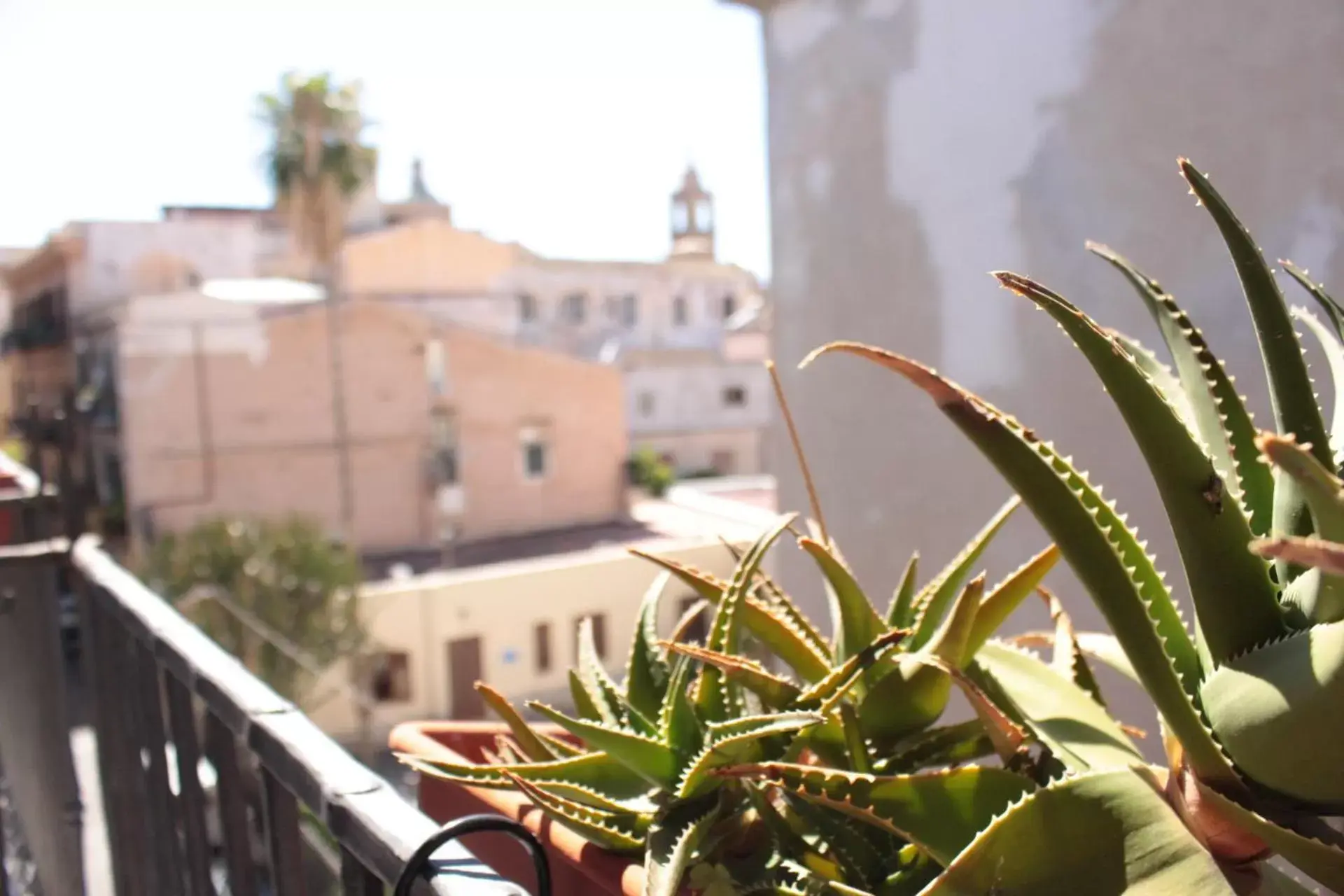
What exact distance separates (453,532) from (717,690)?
1413 cm

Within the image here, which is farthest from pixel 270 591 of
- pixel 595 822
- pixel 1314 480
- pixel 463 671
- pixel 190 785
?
pixel 1314 480

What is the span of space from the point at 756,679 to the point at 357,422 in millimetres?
13978

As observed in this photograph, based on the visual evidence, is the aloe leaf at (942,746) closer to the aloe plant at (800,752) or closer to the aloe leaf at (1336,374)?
the aloe plant at (800,752)

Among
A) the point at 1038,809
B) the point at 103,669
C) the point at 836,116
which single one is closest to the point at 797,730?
the point at 1038,809

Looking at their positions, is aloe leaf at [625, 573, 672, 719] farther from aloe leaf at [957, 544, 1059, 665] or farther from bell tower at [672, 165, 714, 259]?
bell tower at [672, 165, 714, 259]

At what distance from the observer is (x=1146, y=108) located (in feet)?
6.78

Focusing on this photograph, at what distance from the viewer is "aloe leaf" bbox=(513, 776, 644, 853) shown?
0.78m

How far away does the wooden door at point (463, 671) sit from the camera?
10.7m

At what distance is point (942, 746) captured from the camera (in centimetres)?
83

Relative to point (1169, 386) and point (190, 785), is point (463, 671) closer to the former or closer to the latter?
point (190, 785)

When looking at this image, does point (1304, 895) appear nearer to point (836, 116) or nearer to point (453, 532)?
point (836, 116)

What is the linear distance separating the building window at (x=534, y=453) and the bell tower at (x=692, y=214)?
36.7ft

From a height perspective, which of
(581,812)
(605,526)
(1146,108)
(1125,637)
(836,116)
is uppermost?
(836,116)

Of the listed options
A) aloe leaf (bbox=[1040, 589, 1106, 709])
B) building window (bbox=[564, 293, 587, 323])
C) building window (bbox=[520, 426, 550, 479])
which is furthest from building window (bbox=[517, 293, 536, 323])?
aloe leaf (bbox=[1040, 589, 1106, 709])
